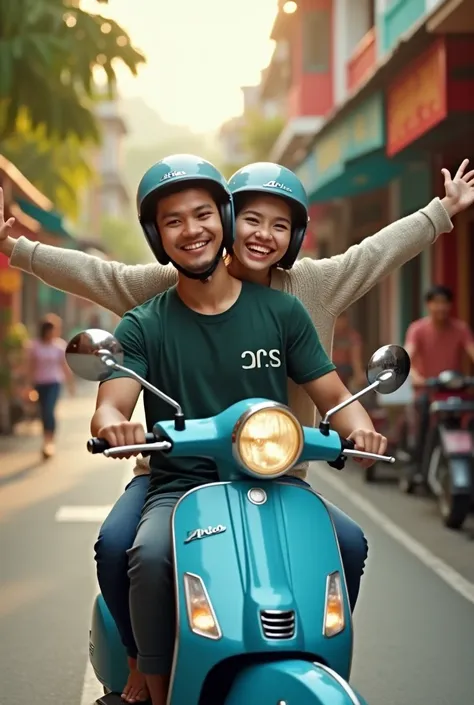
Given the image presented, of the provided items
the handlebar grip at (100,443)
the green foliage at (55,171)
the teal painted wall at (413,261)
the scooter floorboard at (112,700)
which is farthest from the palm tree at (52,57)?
the green foliage at (55,171)

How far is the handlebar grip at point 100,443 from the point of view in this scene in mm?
3438

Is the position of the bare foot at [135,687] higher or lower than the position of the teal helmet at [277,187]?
lower

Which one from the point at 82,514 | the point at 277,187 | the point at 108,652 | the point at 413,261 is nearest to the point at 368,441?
the point at 277,187

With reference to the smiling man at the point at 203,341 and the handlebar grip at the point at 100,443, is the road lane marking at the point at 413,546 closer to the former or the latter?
the smiling man at the point at 203,341

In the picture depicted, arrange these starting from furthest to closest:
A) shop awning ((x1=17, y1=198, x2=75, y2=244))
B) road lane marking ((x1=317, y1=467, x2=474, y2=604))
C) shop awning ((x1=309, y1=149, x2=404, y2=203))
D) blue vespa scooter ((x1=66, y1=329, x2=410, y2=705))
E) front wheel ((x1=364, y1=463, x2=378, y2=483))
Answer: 1. shop awning ((x1=17, y1=198, x2=75, y2=244))
2. shop awning ((x1=309, y1=149, x2=404, y2=203))
3. front wheel ((x1=364, y1=463, x2=378, y2=483))
4. road lane marking ((x1=317, y1=467, x2=474, y2=604))
5. blue vespa scooter ((x1=66, y1=329, x2=410, y2=705))

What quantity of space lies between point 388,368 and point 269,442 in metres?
0.47

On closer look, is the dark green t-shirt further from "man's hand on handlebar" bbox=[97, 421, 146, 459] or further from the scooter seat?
the scooter seat

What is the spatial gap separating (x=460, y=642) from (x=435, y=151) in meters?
10.2

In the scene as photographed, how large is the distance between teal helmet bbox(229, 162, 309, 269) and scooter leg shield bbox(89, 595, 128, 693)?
124 centimetres

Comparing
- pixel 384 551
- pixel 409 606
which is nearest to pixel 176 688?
pixel 409 606

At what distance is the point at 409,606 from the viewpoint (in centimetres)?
703

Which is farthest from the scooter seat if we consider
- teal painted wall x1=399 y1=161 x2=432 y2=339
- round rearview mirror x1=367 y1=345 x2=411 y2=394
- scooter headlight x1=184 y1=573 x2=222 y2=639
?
teal painted wall x1=399 y1=161 x2=432 y2=339

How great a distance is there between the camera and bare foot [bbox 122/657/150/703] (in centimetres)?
395

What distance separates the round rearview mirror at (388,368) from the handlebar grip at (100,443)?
0.62m
